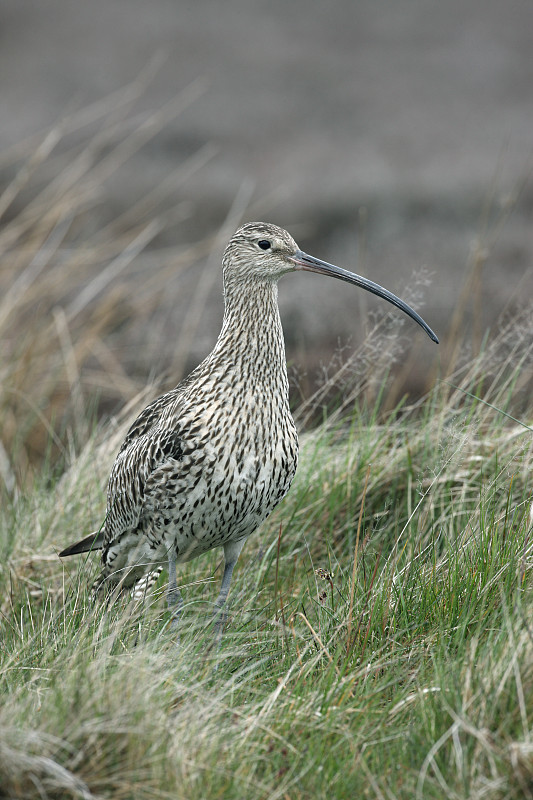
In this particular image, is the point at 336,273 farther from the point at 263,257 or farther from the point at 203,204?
the point at 203,204

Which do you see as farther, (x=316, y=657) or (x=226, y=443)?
(x=226, y=443)

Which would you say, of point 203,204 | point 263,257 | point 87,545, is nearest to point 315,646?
point 87,545

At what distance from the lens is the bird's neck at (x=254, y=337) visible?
401 centimetres

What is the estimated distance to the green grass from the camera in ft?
8.82

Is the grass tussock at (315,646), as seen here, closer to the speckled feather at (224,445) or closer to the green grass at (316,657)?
the green grass at (316,657)

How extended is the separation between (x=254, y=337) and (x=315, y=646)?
45.8 inches

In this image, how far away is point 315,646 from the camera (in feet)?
11.4

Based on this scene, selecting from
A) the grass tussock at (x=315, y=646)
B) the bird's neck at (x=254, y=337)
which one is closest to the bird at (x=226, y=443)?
the bird's neck at (x=254, y=337)

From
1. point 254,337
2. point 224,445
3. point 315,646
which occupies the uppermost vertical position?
point 254,337

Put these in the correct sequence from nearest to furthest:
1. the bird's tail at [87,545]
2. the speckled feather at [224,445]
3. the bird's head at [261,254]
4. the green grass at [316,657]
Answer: the green grass at [316,657] < the speckled feather at [224,445] < the bird's head at [261,254] < the bird's tail at [87,545]

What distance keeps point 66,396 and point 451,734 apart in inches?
210

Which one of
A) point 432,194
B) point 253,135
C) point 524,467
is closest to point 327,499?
point 524,467

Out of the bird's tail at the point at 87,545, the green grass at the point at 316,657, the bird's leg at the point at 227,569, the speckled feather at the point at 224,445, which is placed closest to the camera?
the green grass at the point at 316,657

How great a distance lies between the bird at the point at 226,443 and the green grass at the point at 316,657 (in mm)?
237
